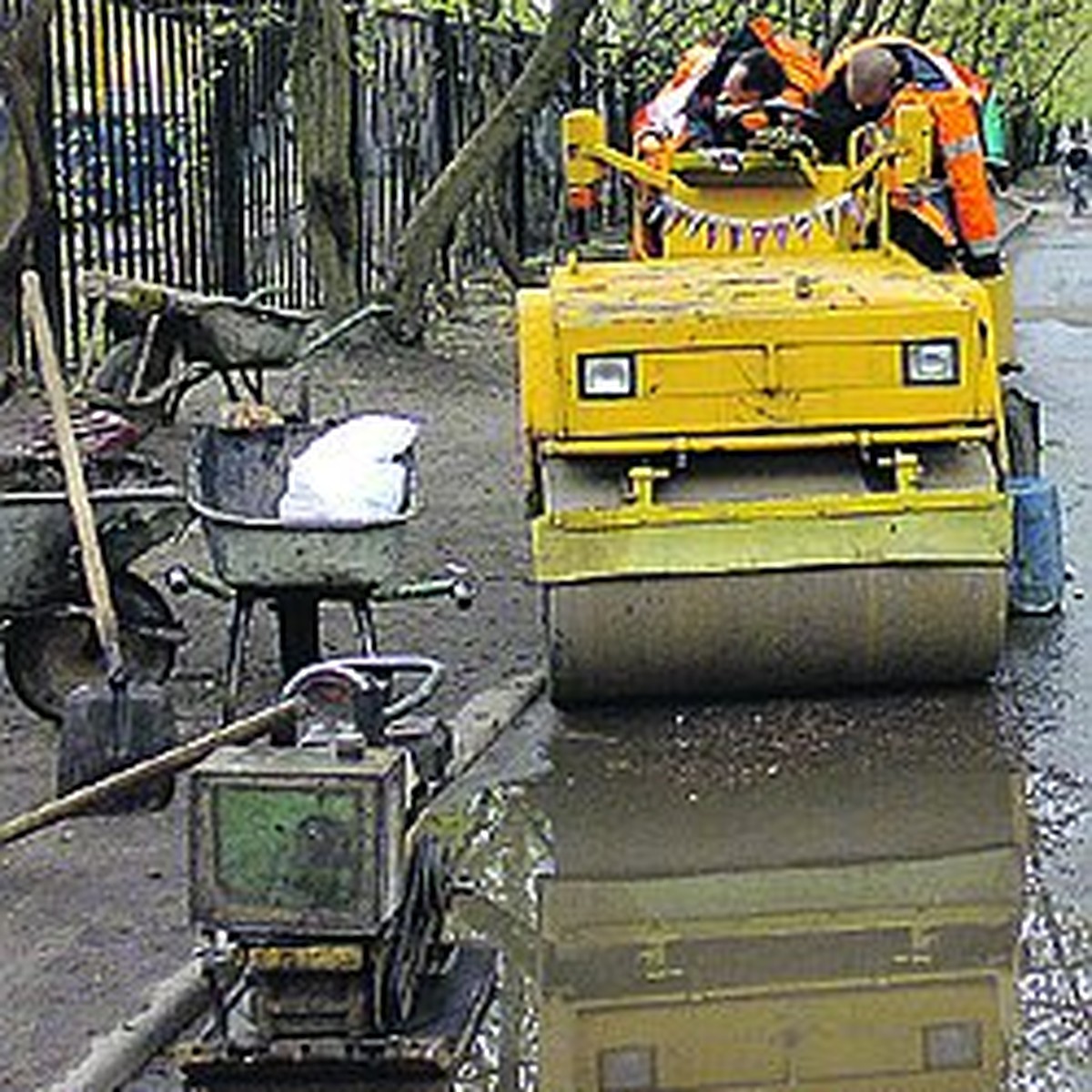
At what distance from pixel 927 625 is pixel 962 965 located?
2.43 metres

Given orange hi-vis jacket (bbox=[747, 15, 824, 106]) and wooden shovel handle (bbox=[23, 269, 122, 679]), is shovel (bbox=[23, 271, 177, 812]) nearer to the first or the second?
wooden shovel handle (bbox=[23, 269, 122, 679])

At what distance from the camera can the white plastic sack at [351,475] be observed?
885cm

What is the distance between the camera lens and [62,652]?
8.90 m

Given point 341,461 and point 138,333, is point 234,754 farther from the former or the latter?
point 138,333

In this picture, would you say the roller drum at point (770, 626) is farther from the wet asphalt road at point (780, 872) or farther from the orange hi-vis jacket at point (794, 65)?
the orange hi-vis jacket at point (794, 65)

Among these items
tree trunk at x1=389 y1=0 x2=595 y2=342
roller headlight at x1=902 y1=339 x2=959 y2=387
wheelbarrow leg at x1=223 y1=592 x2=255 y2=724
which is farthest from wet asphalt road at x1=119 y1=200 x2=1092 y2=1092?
tree trunk at x1=389 y1=0 x2=595 y2=342

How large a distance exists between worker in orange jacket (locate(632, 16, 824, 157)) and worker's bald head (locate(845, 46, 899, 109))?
0.30m

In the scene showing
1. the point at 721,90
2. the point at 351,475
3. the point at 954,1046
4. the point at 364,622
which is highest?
the point at 721,90

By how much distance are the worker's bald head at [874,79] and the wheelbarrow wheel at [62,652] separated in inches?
147

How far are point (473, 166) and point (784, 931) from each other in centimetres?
1162

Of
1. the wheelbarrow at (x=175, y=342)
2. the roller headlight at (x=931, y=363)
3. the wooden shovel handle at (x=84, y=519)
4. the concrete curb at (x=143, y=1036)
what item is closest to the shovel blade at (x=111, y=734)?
the wooden shovel handle at (x=84, y=519)

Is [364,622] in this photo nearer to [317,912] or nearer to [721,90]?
[317,912]

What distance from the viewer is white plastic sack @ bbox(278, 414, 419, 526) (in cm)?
885

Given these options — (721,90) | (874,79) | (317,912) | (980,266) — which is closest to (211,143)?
(721,90)
